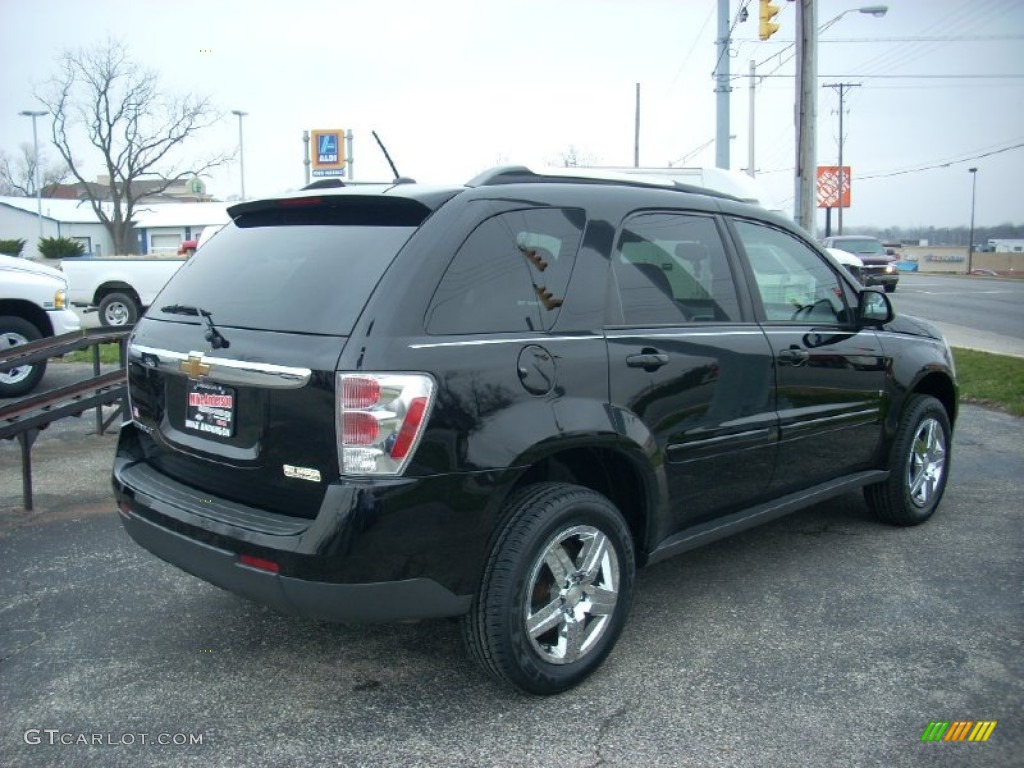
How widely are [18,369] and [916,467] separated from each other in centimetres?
844

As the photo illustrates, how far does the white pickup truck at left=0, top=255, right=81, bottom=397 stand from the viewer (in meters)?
9.42

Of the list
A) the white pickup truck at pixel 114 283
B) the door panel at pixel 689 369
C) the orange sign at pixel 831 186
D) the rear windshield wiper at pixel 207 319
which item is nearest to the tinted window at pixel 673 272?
the door panel at pixel 689 369

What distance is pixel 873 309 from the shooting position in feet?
15.7

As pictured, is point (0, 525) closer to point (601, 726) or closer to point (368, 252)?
point (368, 252)

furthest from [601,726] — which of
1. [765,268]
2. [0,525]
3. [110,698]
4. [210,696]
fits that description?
[0,525]

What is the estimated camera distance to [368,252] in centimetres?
315

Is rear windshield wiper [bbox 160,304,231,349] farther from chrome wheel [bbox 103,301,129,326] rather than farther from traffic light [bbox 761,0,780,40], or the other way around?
chrome wheel [bbox 103,301,129,326]

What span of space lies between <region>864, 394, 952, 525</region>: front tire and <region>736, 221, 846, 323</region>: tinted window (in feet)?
2.84

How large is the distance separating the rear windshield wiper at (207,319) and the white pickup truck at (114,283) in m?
15.3

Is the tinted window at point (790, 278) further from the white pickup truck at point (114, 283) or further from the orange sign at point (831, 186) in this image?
the orange sign at point (831, 186)

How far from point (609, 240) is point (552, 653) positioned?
1.56 metres

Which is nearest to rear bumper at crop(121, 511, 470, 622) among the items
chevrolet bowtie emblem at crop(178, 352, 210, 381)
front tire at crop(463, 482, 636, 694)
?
front tire at crop(463, 482, 636, 694)

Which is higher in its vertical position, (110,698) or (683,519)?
(683,519)

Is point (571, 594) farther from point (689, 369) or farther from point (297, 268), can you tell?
point (297, 268)
